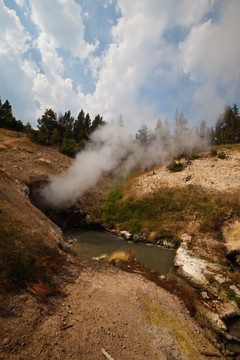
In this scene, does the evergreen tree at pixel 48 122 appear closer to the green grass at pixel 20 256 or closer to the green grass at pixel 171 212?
the green grass at pixel 171 212

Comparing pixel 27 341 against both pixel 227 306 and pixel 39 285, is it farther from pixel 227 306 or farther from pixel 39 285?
pixel 227 306

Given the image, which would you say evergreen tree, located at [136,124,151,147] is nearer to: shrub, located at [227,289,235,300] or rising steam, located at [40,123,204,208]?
rising steam, located at [40,123,204,208]

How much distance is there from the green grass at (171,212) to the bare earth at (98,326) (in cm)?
1235

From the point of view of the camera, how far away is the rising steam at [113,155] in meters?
30.3

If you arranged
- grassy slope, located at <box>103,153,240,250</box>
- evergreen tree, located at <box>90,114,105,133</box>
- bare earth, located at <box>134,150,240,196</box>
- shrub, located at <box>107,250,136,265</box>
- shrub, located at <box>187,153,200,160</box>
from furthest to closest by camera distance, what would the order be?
evergreen tree, located at <box>90,114,105,133</box> → shrub, located at <box>187,153,200,160</box> → bare earth, located at <box>134,150,240,196</box> → grassy slope, located at <box>103,153,240,250</box> → shrub, located at <box>107,250,136,265</box>

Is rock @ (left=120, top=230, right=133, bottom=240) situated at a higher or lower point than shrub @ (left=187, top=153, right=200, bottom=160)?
lower

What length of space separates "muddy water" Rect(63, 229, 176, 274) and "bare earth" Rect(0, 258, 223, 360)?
5.98 m

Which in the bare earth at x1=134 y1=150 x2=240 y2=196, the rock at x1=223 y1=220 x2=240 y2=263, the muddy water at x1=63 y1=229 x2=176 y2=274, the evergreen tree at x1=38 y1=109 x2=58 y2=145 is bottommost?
the muddy water at x1=63 y1=229 x2=176 y2=274

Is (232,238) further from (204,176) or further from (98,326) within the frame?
(98,326)

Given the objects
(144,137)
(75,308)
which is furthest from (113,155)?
(75,308)

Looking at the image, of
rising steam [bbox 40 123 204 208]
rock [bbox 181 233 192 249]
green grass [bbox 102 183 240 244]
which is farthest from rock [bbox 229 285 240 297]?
rising steam [bbox 40 123 204 208]

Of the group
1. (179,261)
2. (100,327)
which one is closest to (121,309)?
(100,327)

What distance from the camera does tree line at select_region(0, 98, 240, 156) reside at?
134 feet

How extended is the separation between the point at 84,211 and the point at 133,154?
22157 mm
